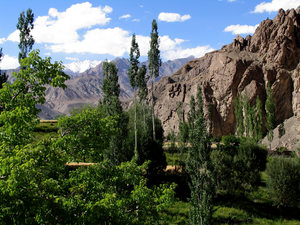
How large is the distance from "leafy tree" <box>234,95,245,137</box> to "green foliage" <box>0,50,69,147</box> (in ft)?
183

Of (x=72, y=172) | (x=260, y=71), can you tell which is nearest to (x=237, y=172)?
(x=72, y=172)

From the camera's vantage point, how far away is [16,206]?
539cm

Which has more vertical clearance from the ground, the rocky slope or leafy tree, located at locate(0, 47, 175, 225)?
the rocky slope

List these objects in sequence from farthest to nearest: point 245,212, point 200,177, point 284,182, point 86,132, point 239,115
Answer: point 239,115 < point 284,182 < point 245,212 < point 200,177 < point 86,132

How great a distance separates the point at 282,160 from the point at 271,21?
59168 mm

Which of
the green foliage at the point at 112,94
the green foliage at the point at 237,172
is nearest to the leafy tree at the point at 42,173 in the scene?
the green foliage at the point at 112,94

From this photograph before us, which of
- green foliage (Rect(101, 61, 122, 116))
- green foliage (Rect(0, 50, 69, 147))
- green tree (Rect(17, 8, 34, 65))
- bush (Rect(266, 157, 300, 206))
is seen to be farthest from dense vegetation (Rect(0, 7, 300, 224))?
green tree (Rect(17, 8, 34, 65))

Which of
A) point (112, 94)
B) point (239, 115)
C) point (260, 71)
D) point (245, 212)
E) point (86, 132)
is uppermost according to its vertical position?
point (260, 71)

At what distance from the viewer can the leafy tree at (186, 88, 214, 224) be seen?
12892 mm

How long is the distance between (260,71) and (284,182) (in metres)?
49.4

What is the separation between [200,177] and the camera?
1339cm

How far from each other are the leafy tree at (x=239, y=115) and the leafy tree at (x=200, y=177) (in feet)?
152

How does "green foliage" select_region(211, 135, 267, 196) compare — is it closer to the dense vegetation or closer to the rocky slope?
the dense vegetation

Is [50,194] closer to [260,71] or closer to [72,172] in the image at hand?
[72,172]
